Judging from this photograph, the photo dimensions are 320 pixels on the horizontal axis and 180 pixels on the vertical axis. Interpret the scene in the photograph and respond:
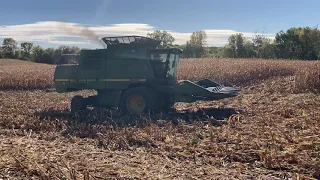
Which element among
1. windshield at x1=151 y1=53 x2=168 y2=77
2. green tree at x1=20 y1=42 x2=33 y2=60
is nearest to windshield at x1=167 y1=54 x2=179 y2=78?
windshield at x1=151 y1=53 x2=168 y2=77

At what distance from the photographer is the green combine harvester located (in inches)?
391

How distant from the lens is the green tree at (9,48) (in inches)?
2845

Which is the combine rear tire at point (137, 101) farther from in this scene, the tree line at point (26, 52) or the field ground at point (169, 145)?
the tree line at point (26, 52)

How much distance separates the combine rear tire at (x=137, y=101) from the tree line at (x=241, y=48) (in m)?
31.8

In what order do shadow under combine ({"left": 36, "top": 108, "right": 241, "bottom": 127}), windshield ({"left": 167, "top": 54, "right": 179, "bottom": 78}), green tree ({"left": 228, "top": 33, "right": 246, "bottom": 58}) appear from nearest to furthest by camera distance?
shadow under combine ({"left": 36, "top": 108, "right": 241, "bottom": 127}), windshield ({"left": 167, "top": 54, "right": 179, "bottom": 78}), green tree ({"left": 228, "top": 33, "right": 246, "bottom": 58})

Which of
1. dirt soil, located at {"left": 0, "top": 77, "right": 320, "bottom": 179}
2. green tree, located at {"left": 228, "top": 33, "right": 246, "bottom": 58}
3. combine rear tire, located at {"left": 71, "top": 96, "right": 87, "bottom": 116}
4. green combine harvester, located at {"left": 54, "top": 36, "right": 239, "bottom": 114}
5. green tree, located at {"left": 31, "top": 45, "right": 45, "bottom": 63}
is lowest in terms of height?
dirt soil, located at {"left": 0, "top": 77, "right": 320, "bottom": 179}

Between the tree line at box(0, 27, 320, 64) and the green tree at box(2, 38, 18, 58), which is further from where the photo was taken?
the green tree at box(2, 38, 18, 58)

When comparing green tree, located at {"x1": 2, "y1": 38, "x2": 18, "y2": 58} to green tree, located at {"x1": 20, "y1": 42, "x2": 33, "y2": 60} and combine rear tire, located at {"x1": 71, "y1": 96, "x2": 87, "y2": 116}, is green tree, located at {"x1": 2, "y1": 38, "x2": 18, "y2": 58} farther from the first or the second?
combine rear tire, located at {"x1": 71, "y1": 96, "x2": 87, "y2": 116}

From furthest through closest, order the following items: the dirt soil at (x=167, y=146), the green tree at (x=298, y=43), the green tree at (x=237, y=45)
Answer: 1. the green tree at (x=237, y=45)
2. the green tree at (x=298, y=43)
3. the dirt soil at (x=167, y=146)

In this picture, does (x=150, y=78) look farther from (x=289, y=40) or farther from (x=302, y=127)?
(x=289, y=40)

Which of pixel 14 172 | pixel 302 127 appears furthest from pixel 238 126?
pixel 14 172

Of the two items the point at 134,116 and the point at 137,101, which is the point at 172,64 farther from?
the point at 134,116

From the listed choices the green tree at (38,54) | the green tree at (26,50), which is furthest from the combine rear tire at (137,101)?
the green tree at (26,50)

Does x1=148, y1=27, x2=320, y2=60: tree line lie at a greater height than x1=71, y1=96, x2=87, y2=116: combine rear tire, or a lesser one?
greater
